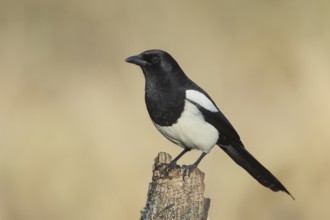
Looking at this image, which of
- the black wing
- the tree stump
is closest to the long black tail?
the black wing

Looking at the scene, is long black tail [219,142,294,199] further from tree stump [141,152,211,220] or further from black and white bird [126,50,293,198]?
tree stump [141,152,211,220]

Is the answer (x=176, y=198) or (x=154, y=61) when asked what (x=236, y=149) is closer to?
(x=154, y=61)

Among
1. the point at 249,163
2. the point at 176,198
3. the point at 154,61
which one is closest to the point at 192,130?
the point at 154,61

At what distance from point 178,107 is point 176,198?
93 centimetres

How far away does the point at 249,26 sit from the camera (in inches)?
247

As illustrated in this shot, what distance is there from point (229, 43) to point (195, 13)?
42 cm

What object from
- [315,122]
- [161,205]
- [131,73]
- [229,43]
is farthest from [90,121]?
[161,205]

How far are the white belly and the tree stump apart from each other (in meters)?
0.79

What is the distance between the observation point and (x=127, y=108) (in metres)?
5.98

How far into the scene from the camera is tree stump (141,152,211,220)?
358cm

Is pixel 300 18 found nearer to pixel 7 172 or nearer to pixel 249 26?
pixel 249 26

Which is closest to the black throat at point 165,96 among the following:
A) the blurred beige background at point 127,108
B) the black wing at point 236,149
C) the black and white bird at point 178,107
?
the black and white bird at point 178,107

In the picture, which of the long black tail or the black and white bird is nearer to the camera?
the black and white bird

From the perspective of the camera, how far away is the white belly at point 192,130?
14.8 feet
